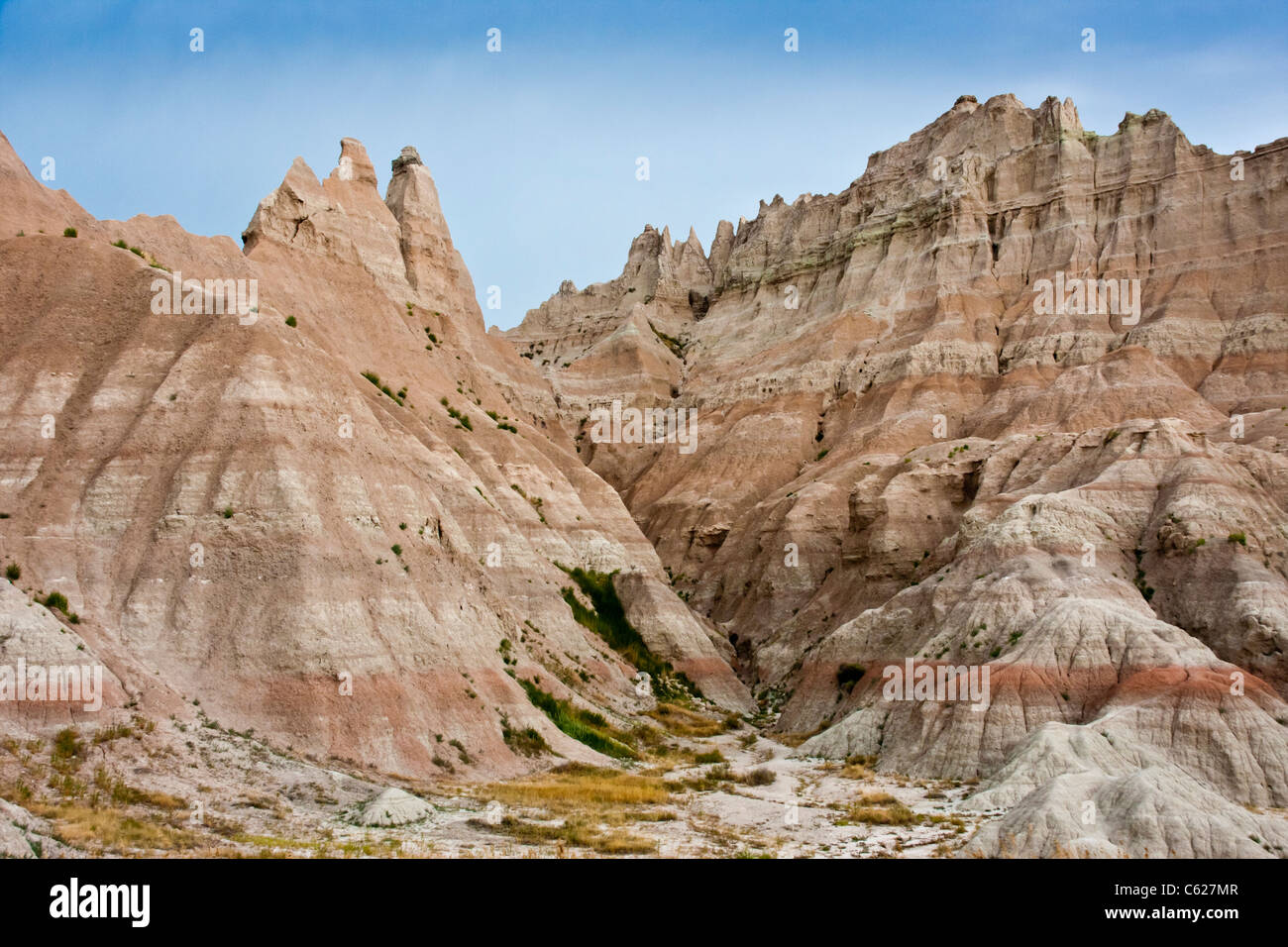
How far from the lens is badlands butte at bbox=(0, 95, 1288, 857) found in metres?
25.6

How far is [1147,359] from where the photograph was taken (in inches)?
2687

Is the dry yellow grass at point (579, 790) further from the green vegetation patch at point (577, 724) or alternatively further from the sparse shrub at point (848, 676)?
the sparse shrub at point (848, 676)

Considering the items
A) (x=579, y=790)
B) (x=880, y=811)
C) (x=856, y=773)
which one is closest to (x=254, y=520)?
(x=579, y=790)

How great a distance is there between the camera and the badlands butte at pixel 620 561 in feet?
84.0

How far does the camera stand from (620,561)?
62.5 meters

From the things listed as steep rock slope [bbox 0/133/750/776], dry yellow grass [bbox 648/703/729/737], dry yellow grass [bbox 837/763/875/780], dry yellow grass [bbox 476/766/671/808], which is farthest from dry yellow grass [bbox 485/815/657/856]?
dry yellow grass [bbox 648/703/729/737]

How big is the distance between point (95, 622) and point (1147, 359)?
62.8 metres

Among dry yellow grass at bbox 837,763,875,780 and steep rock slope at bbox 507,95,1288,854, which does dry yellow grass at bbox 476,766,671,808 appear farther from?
steep rock slope at bbox 507,95,1288,854

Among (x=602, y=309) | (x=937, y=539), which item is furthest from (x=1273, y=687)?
(x=602, y=309)

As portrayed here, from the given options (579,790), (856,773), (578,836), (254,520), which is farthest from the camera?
(856,773)

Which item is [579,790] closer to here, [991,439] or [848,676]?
[848,676]
